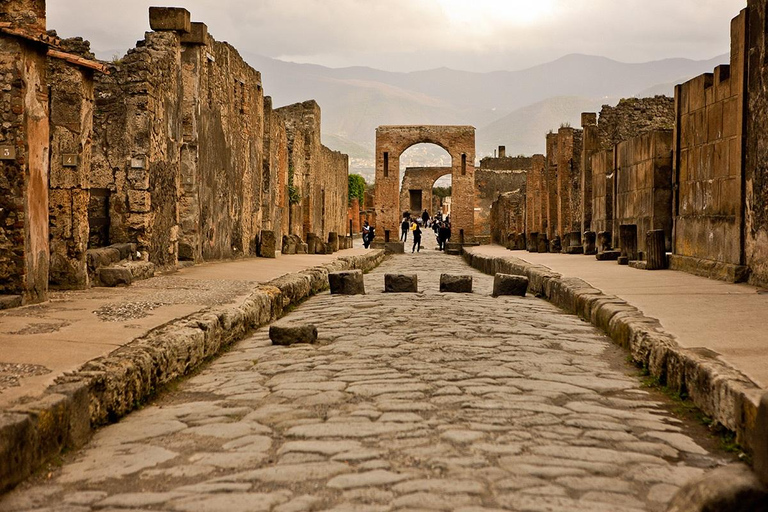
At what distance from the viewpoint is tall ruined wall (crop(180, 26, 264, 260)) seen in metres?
13.2

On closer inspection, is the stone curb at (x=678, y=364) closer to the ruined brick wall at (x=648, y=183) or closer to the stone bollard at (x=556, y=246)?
the ruined brick wall at (x=648, y=183)

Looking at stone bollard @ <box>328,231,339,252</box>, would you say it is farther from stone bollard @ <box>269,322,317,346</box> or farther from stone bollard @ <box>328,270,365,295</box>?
stone bollard @ <box>269,322,317,346</box>

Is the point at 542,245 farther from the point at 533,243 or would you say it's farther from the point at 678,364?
the point at 678,364

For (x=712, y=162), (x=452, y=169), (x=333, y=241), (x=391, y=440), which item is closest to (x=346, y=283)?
(x=712, y=162)

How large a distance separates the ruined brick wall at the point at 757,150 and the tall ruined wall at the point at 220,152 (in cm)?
771

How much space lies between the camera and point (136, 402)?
4.57 metres

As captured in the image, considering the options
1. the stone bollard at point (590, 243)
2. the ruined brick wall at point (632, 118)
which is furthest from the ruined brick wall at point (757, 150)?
the ruined brick wall at point (632, 118)

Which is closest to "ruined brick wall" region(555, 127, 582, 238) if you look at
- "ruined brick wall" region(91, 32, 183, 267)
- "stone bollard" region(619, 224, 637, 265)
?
"stone bollard" region(619, 224, 637, 265)

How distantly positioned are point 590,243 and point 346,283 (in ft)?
34.5

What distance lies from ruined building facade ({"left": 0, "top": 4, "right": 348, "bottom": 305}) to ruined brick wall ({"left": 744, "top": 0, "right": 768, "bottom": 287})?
6842mm

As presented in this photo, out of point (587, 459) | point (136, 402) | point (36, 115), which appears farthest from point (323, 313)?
point (587, 459)

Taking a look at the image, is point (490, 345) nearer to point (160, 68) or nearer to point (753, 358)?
point (753, 358)

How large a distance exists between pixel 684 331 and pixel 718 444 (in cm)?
200

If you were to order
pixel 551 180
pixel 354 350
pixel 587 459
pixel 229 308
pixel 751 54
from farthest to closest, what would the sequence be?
1. pixel 551 180
2. pixel 751 54
3. pixel 229 308
4. pixel 354 350
5. pixel 587 459
